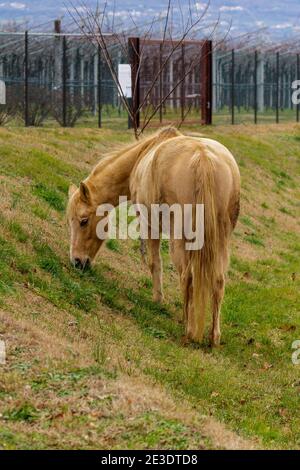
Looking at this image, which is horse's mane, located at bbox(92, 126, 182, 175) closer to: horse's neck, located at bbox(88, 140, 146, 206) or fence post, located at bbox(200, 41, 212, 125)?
horse's neck, located at bbox(88, 140, 146, 206)

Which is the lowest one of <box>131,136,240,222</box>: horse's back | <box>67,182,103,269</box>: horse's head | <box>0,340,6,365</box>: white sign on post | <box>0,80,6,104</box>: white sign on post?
<box>0,340,6,365</box>: white sign on post

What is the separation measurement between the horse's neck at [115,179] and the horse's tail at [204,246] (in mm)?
2057

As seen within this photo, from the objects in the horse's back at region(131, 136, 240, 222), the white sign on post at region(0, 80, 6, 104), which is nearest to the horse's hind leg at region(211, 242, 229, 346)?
the horse's back at region(131, 136, 240, 222)

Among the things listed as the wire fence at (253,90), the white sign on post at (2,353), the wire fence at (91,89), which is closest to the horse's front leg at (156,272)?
the white sign on post at (2,353)

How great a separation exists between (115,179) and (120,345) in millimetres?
3202

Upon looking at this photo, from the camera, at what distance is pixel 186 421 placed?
7.46 m

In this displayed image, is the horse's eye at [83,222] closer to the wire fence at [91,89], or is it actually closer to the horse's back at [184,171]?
the horse's back at [184,171]

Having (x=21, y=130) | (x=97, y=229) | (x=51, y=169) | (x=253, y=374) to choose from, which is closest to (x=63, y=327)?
(x=253, y=374)

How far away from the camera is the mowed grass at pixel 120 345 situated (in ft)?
24.1

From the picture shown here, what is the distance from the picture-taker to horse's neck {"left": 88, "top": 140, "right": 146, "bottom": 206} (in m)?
12.8

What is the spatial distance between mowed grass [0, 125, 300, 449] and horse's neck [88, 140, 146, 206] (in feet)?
2.95

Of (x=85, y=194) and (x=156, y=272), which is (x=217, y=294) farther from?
(x=85, y=194)

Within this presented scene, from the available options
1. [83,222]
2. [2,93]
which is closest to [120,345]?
[83,222]

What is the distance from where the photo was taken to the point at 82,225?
1273cm
